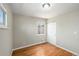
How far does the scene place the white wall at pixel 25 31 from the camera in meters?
1.43

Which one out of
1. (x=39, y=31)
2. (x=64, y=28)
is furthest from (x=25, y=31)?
(x=64, y=28)

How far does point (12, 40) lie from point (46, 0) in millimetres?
1102

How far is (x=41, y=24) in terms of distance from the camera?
56.8 inches

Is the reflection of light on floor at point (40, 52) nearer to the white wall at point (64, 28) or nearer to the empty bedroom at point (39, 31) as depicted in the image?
the empty bedroom at point (39, 31)

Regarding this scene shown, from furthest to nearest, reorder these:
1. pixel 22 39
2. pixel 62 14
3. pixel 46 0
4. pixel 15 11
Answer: pixel 22 39 < pixel 62 14 < pixel 15 11 < pixel 46 0

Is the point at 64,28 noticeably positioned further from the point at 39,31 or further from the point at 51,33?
the point at 39,31

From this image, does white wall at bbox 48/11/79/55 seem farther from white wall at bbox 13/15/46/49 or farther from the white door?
white wall at bbox 13/15/46/49

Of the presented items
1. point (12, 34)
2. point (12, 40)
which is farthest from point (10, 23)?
point (12, 40)

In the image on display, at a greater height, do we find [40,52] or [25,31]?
[25,31]

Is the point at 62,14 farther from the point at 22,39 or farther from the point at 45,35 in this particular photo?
the point at 22,39

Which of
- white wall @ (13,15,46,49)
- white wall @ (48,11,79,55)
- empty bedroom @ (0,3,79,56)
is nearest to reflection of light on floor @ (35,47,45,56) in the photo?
empty bedroom @ (0,3,79,56)

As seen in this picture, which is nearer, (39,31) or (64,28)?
(39,31)

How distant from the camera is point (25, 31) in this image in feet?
4.93

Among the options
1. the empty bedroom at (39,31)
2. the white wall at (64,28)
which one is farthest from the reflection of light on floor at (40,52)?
the white wall at (64,28)
